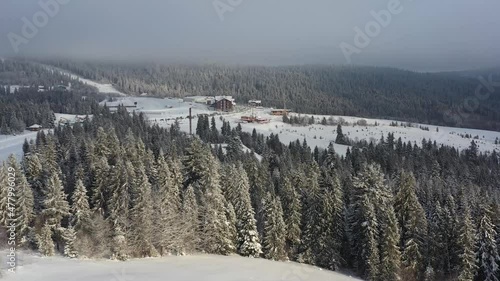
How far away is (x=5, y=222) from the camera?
137 feet

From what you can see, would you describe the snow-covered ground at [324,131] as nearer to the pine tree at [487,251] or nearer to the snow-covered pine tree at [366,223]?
the snow-covered pine tree at [366,223]

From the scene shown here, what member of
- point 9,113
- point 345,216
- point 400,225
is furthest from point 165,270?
point 9,113

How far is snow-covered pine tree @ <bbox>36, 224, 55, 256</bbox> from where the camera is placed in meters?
40.5

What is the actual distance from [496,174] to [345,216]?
57153 millimetres

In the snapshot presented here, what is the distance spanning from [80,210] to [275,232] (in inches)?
800

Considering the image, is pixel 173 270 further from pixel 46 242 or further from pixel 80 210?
pixel 46 242

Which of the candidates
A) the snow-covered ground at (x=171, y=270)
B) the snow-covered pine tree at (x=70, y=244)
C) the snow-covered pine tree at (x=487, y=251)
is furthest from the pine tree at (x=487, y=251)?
the snow-covered pine tree at (x=70, y=244)

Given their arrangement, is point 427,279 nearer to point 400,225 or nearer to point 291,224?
point 400,225

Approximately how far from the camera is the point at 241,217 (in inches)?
1956

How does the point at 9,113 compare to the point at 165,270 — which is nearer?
the point at 165,270

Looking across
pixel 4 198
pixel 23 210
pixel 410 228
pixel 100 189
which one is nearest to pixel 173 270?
pixel 100 189

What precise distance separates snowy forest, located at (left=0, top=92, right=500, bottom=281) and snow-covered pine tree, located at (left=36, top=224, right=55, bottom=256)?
14 centimetres

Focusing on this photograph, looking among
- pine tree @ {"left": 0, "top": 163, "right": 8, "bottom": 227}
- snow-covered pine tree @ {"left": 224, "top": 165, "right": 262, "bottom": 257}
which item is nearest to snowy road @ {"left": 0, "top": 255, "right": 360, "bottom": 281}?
snow-covered pine tree @ {"left": 224, "top": 165, "right": 262, "bottom": 257}

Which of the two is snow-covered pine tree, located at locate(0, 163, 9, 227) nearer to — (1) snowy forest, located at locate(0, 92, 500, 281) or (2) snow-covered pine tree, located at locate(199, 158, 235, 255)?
(1) snowy forest, located at locate(0, 92, 500, 281)
